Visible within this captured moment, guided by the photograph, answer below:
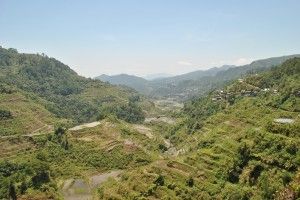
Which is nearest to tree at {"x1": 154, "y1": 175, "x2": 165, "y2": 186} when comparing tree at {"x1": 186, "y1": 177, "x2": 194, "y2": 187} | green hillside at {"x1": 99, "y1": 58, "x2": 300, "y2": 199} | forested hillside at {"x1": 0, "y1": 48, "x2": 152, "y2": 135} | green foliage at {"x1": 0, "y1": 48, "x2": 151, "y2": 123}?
green hillside at {"x1": 99, "y1": 58, "x2": 300, "y2": 199}

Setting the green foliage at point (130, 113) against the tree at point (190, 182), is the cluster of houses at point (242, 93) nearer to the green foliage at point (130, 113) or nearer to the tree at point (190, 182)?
the green foliage at point (130, 113)

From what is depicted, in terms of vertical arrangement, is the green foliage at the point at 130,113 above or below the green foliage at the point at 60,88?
below

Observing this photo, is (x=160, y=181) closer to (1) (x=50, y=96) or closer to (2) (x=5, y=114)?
(2) (x=5, y=114)

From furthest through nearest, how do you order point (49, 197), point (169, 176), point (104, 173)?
point (104, 173) < point (49, 197) < point (169, 176)

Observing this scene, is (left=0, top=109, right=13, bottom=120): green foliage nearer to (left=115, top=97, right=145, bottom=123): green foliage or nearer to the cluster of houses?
(left=115, top=97, right=145, bottom=123): green foliage

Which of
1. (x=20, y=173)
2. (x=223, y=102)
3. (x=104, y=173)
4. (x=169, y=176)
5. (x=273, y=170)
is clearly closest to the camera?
(x=273, y=170)

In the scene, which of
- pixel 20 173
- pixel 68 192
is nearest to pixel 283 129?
pixel 68 192

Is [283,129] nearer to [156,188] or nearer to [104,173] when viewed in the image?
[156,188]

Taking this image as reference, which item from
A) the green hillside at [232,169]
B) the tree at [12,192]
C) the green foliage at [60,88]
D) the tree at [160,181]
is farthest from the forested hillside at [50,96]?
the tree at [160,181]

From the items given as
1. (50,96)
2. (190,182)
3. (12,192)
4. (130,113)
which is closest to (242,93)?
(130,113)

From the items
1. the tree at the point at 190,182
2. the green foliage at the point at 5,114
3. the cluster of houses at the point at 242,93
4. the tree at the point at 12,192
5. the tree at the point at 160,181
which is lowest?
the tree at the point at 12,192

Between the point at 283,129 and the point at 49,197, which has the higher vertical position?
the point at 283,129
